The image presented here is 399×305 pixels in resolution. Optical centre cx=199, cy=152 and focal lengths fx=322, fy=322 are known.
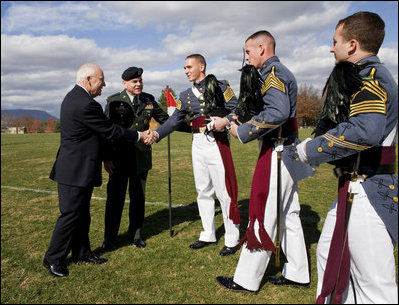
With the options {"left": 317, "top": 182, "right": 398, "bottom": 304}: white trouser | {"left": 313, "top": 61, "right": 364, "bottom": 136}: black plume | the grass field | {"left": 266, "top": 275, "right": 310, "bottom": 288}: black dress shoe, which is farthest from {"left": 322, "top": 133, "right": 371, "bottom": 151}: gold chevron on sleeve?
{"left": 266, "top": 275, "right": 310, "bottom": 288}: black dress shoe

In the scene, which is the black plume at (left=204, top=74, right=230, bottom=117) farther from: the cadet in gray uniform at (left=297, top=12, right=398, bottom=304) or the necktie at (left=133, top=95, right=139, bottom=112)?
the cadet in gray uniform at (left=297, top=12, right=398, bottom=304)

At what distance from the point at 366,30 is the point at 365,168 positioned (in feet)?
3.43

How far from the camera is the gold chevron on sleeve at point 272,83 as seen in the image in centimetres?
332

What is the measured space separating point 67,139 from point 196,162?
1.95 meters

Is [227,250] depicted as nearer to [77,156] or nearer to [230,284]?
[230,284]

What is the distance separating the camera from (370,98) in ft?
A: 7.51

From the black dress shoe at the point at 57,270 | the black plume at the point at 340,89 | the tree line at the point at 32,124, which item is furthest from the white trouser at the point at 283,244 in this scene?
the tree line at the point at 32,124

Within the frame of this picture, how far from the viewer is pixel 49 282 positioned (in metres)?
4.25

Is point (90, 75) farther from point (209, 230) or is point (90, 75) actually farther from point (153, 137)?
point (209, 230)

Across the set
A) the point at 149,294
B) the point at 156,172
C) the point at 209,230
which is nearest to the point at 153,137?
the point at 209,230

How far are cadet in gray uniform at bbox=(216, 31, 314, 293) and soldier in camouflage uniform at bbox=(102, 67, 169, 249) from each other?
219 cm

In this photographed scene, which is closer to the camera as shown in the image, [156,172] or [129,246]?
[129,246]

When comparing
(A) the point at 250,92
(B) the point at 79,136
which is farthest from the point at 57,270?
(A) the point at 250,92

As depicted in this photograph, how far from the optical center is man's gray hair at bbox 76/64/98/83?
438cm
